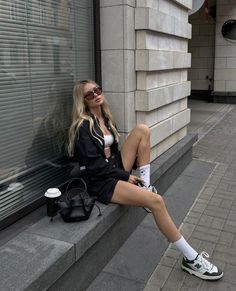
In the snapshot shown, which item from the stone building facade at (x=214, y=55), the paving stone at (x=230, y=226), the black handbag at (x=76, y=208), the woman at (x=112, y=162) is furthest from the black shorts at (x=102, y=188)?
the stone building facade at (x=214, y=55)

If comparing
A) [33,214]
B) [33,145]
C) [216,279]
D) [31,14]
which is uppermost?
[31,14]

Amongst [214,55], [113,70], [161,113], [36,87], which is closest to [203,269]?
[36,87]

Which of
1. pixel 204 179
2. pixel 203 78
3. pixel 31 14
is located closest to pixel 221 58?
pixel 203 78

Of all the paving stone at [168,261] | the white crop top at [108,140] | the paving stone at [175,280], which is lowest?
the paving stone at [175,280]

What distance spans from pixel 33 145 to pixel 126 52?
1.40 metres

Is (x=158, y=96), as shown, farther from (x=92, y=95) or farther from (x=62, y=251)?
(x=62, y=251)

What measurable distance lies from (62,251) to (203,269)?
1241 millimetres

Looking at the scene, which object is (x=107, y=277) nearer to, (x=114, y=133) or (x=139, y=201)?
(x=139, y=201)

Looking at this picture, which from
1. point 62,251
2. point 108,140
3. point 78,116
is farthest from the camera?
point 108,140

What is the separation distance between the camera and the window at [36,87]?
9.85 feet

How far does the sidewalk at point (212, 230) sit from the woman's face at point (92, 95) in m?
1.49

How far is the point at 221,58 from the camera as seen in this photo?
14.2 meters

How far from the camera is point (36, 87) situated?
332 centimetres

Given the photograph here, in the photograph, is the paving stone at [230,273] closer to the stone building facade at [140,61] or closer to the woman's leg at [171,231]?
the woman's leg at [171,231]
